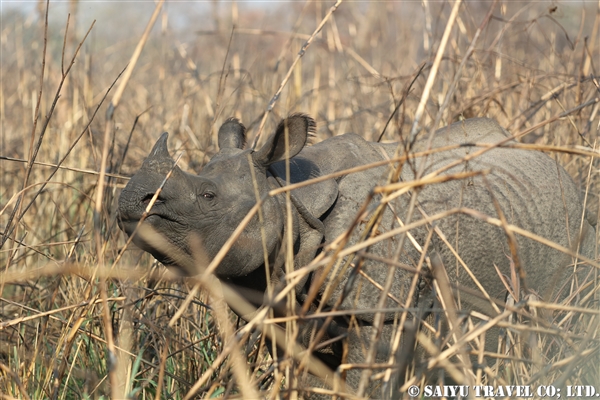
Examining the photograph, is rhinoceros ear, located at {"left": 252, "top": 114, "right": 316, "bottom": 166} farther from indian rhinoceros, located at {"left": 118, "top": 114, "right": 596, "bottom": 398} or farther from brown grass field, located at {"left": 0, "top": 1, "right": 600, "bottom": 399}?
brown grass field, located at {"left": 0, "top": 1, "right": 600, "bottom": 399}

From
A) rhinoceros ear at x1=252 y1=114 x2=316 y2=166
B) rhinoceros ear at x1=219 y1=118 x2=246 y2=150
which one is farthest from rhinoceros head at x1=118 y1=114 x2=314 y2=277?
rhinoceros ear at x1=219 y1=118 x2=246 y2=150

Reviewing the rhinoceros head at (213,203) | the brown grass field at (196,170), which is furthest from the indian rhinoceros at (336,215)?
the brown grass field at (196,170)

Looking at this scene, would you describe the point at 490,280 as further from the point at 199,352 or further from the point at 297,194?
the point at 199,352

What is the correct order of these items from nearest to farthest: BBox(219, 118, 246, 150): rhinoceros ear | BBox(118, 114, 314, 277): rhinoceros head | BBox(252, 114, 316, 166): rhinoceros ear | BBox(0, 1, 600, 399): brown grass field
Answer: BBox(0, 1, 600, 399): brown grass field
BBox(118, 114, 314, 277): rhinoceros head
BBox(252, 114, 316, 166): rhinoceros ear
BBox(219, 118, 246, 150): rhinoceros ear

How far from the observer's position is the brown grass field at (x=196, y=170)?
2379 mm

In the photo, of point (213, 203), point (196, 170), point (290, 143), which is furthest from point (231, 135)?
point (196, 170)

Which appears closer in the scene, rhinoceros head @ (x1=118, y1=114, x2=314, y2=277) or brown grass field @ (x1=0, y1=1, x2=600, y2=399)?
brown grass field @ (x1=0, y1=1, x2=600, y2=399)

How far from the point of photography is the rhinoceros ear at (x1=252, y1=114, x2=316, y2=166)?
123 inches

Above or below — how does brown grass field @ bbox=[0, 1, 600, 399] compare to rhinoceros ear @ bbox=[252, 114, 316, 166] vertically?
below

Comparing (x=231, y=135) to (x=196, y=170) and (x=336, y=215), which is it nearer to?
(x=336, y=215)

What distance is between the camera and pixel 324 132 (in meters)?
5.93

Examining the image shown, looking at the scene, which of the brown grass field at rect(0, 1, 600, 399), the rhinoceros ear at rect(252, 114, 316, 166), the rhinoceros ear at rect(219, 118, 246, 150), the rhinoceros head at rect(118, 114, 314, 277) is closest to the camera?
the brown grass field at rect(0, 1, 600, 399)

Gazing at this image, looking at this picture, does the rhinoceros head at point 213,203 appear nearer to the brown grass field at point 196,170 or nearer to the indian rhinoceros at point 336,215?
the indian rhinoceros at point 336,215

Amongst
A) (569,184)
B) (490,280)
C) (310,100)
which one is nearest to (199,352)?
(490,280)
